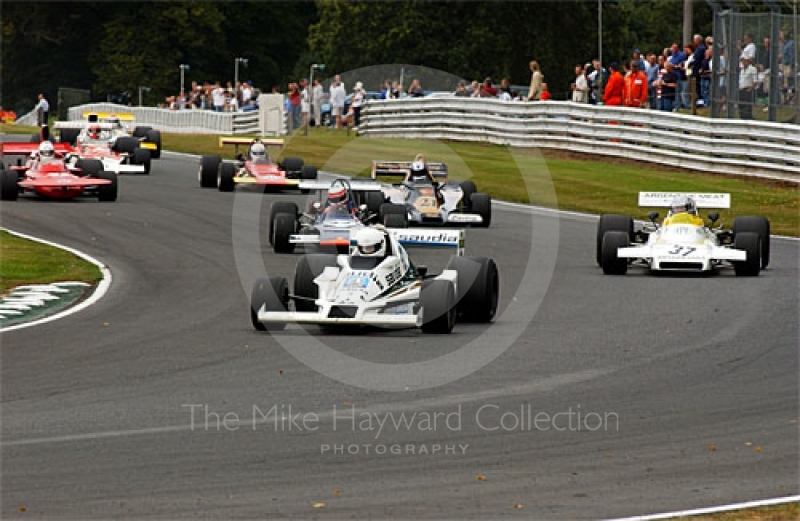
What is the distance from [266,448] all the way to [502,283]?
9538 millimetres

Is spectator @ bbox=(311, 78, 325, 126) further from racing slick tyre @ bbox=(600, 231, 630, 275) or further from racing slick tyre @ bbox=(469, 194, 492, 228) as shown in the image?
racing slick tyre @ bbox=(600, 231, 630, 275)

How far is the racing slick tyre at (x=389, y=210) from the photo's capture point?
2230 centimetres

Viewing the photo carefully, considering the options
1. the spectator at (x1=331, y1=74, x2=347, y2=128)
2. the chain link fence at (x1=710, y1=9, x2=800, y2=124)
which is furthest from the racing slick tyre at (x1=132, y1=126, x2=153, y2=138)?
the chain link fence at (x1=710, y1=9, x2=800, y2=124)

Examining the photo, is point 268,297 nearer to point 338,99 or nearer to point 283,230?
point 283,230

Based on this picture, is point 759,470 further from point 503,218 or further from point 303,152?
point 303,152

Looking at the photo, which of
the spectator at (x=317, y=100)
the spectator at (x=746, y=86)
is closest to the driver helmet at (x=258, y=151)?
the spectator at (x=746, y=86)

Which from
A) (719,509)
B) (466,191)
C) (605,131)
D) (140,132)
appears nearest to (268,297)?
(719,509)

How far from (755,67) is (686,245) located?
508 inches

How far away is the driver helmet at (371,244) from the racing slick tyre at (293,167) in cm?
1607

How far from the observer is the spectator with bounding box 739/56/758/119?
31312 millimetres

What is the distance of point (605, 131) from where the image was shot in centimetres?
3672

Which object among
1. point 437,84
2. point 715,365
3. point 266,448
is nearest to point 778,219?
point 715,365

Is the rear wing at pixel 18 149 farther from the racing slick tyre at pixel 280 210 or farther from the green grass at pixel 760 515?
the green grass at pixel 760 515

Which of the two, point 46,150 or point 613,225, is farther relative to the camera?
point 46,150
